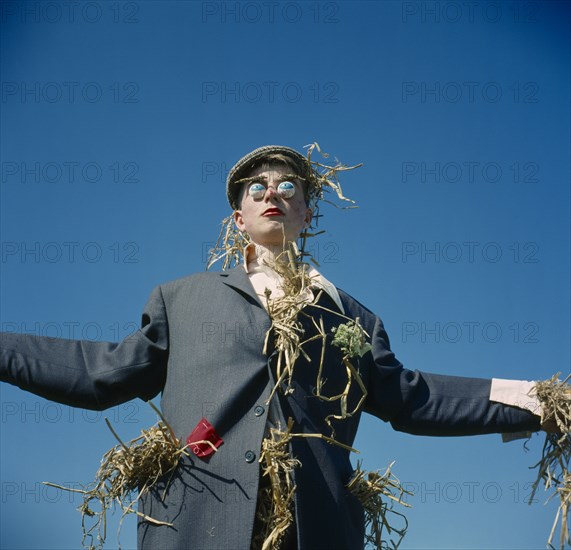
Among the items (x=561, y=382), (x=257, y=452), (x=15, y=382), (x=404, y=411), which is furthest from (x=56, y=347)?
(x=561, y=382)

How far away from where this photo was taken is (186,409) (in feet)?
13.0

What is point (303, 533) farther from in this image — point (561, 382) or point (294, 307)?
point (561, 382)

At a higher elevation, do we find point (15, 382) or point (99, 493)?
point (15, 382)

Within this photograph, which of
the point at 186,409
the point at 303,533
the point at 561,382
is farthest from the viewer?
the point at 561,382

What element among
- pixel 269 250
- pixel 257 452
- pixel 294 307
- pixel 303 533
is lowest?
pixel 303 533

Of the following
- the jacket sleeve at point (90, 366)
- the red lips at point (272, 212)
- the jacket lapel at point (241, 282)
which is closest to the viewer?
the jacket sleeve at point (90, 366)

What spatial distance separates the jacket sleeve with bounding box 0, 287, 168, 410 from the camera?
158 inches

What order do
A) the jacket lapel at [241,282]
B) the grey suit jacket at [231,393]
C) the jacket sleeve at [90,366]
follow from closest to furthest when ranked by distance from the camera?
the grey suit jacket at [231,393]
the jacket sleeve at [90,366]
the jacket lapel at [241,282]

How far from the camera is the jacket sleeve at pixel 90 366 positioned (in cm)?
400

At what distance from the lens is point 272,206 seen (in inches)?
175

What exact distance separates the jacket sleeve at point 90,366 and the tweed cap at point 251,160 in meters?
0.75

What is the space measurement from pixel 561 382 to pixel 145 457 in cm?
178

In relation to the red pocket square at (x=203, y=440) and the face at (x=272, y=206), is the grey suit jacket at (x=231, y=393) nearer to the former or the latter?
the red pocket square at (x=203, y=440)

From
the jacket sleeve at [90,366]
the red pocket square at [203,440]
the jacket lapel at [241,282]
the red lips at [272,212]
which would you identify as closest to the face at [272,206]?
the red lips at [272,212]
